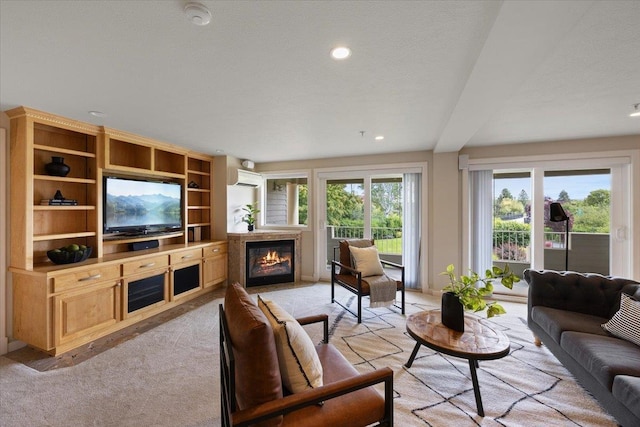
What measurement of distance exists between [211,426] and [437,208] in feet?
12.5

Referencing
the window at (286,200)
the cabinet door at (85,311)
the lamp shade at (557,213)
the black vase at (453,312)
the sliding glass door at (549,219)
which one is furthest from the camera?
the window at (286,200)

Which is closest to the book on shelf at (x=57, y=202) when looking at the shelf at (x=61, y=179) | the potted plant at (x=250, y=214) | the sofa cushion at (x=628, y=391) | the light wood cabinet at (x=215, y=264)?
the shelf at (x=61, y=179)

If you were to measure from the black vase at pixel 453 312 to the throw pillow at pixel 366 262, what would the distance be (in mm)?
1469

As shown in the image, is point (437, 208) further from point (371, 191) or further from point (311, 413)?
point (311, 413)

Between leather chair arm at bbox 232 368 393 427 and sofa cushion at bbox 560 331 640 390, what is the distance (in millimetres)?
1441

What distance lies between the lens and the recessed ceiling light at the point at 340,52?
1561mm

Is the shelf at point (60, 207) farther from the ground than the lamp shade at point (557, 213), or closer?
farther from the ground

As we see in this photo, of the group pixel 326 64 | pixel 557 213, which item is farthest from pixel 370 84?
pixel 557 213

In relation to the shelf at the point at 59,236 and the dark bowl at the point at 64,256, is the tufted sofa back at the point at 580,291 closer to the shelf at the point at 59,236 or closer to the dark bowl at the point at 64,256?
the dark bowl at the point at 64,256

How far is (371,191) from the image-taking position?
4.84 meters

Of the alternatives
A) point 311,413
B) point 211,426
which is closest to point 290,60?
point 311,413

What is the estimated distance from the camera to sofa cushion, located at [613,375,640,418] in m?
1.40

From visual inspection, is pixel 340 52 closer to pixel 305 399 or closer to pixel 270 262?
pixel 305 399

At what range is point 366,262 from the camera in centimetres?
366
